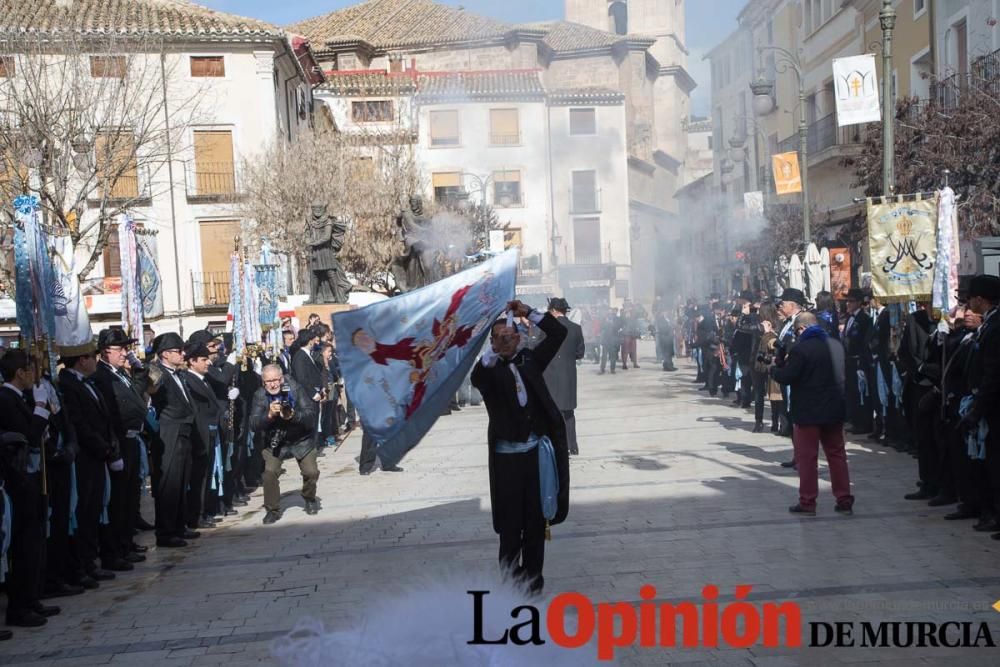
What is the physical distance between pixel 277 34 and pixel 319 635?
35198mm

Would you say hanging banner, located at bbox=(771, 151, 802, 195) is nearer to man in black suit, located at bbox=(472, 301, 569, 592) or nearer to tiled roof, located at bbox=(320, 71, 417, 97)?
tiled roof, located at bbox=(320, 71, 417, 97)

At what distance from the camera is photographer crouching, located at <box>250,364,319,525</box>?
10023 millimetres

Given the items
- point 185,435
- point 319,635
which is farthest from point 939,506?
point 319,635

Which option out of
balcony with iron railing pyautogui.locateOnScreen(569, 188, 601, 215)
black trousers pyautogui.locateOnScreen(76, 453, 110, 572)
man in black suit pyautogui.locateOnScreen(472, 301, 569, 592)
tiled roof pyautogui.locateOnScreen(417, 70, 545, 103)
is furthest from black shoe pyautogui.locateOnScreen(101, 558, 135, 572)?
balcony with iron railing pyautogui.locateOnScreen(569, 188, 601, 215)

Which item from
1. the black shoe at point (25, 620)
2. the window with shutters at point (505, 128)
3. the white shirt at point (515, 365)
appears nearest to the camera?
the white shirt at point (515, 365)

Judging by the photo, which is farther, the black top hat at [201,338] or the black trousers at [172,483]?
the black top hat at [201,338]

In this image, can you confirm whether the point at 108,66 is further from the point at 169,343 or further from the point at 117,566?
the point at 117,566

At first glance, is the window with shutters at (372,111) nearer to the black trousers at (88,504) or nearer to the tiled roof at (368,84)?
the tiled roof at (368,84)

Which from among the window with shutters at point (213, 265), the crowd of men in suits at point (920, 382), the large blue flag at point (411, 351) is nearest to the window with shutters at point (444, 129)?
the window with shutters at point (213, 265)

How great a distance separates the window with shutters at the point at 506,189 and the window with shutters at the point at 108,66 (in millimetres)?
25511

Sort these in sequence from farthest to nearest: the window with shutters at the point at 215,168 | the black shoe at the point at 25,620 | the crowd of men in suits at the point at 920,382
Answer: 1. the window with shutters at the point at 215,168
2. the crowd of men in suits at the point at 920,382
3. the black shoe at the point at 25,620

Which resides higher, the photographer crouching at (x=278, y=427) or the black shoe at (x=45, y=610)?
the photographer crouching at (x=278, y=427)

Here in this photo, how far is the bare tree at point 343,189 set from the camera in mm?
34562

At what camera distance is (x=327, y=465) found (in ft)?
46.9
